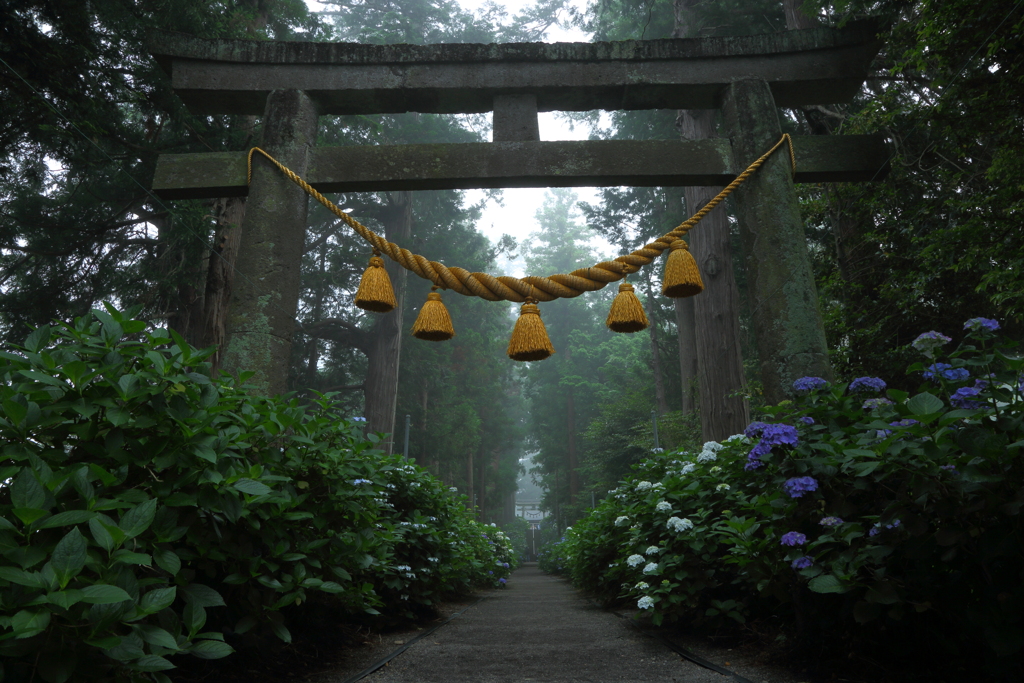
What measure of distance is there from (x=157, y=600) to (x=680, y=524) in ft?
8.73

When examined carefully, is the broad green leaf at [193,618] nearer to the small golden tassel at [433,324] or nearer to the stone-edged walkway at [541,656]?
the stone-edged walkway at [541,656]

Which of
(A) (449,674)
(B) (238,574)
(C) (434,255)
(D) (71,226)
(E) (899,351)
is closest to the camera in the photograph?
(B) (238,574)

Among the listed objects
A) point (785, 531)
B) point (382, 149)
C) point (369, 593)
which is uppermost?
point (382, 149)

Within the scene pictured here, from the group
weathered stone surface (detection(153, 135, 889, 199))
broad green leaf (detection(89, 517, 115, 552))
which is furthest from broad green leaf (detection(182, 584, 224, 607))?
weathered stone surface (detection(153, 135, 889, 199))

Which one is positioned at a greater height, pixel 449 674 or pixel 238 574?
pixel 238 574

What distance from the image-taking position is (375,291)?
387 cm

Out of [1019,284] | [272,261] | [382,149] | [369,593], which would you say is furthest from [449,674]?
[1019,284]

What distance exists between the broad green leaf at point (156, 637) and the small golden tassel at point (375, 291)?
2504mm

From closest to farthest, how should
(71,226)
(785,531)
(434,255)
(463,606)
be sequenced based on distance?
(785,531)
(463,606)
(71,226)
(434,255)

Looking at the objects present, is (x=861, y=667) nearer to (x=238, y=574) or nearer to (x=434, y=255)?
(x=238, y=574)

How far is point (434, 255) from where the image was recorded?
20.1 m

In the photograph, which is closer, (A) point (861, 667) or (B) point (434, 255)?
(A) point (861, 667)

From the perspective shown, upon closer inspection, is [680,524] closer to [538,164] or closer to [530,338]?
[530,338]

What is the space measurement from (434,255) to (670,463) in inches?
636
